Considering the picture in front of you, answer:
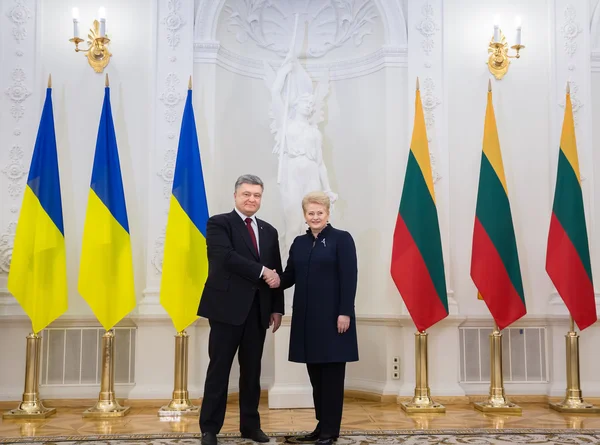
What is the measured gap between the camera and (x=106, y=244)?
469 centimetres

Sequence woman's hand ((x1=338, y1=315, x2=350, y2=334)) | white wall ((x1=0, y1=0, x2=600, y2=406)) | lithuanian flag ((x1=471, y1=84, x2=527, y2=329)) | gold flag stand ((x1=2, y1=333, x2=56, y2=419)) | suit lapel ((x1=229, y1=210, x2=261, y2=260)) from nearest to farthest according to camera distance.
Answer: woman's hand ((x1=338, y1=315, x2=350, y2=334)) < suit lapel ((x1=229, y1=210, x2=261, y2=260)) < gold flag stand ((x1=2, y1=333, x2=56, y2=419)) < lithuanian flag ((x1=471, y1=84, x2=527, y2=329)) < white wall ((x1=0, y1=0, x2=600, y2=406))

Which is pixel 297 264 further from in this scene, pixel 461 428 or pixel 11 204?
pixel 11 204

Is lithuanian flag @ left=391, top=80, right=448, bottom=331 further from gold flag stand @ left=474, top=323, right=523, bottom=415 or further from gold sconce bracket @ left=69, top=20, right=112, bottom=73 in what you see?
gold sconce bracket @ left=69, top=20, right=112, bottom=73

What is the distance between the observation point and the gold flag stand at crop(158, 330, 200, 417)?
4594mm

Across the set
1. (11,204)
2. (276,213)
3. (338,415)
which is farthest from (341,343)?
(11,204)

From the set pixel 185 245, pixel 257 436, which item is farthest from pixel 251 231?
pixel 185 245

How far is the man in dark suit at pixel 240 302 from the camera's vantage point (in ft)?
11.3

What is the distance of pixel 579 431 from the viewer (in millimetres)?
3920

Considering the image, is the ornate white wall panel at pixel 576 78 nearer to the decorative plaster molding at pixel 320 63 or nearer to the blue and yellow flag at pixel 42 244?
the decorative plaster molding at pixel 320 63

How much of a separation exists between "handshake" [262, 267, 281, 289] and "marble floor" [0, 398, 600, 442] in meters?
1.06

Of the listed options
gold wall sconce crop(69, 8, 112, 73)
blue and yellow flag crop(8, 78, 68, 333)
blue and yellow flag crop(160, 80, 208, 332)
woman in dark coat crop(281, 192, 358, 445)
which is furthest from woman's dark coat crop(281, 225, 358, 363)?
gold wall sconce crop(69, 8, 112, 73)

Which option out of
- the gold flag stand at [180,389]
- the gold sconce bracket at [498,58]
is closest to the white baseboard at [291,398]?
the gold flag stand at [180,389]

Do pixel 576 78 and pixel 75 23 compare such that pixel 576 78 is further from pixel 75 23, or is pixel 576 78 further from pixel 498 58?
pixel 75 23

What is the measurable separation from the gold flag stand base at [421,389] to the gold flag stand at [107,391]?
6.66 feet
